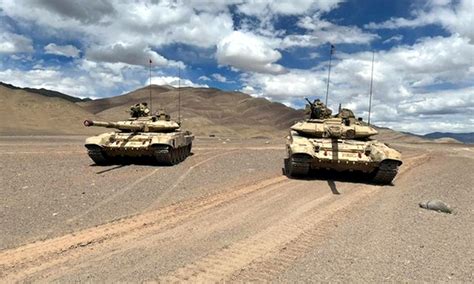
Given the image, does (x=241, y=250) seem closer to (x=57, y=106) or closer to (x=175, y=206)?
(x=175, y=206)

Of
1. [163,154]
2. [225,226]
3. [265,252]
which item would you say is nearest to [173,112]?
[163,154]

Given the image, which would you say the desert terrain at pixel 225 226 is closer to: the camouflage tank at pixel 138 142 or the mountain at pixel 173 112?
the camouflage tank at pixel 138 142

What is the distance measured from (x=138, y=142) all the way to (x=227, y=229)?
11086 millimetres

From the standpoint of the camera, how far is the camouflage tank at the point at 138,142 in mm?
18844

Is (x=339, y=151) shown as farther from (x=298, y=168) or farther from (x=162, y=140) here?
(x=162, y=140)

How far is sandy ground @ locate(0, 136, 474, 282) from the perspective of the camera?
21.8ft

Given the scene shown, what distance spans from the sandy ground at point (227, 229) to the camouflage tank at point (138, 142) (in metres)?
2.40

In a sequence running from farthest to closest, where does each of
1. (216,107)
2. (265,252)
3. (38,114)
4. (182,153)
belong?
(216,107) → (38,114) → (182,153) → (265,252)

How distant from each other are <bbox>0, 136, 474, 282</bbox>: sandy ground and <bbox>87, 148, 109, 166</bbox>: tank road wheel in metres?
2.65

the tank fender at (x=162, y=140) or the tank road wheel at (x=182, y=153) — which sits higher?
the tank fender at (x=162, y=140)

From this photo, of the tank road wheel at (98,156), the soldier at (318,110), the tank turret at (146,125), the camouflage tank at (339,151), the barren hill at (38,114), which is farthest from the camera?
the barren hill at (38,114)

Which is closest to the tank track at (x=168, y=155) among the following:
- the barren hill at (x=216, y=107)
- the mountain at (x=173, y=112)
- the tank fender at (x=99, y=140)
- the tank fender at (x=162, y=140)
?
the tank fender at (x=162, y=140)

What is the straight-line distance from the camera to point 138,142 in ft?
63.1

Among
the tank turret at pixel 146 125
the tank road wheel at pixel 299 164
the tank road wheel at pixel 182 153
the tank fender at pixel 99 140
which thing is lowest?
the tank road wheel at pixel 182 153
